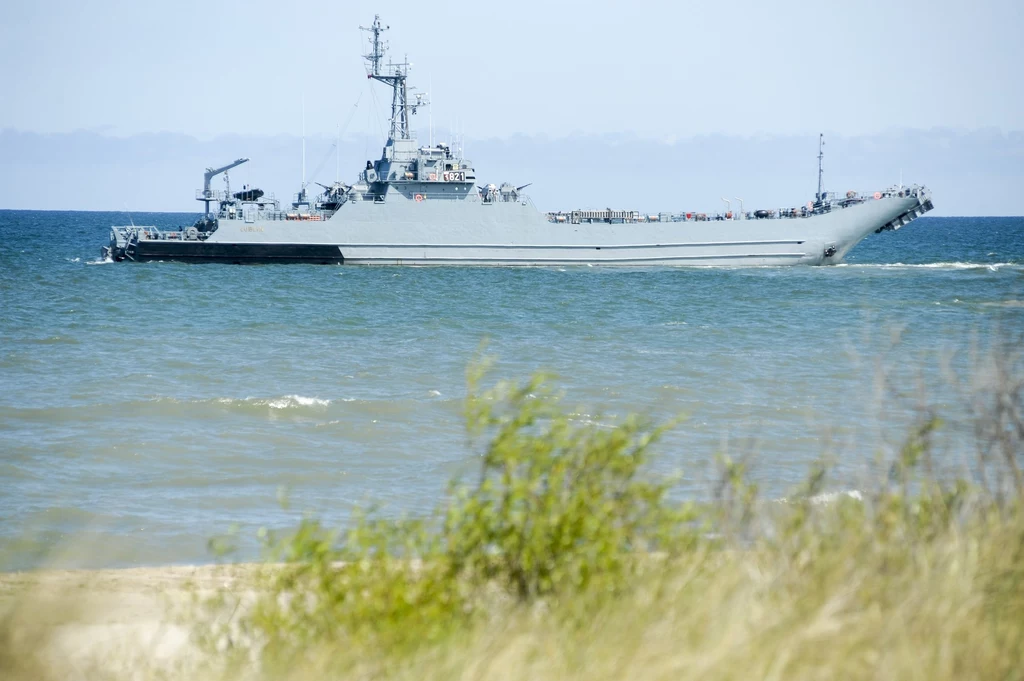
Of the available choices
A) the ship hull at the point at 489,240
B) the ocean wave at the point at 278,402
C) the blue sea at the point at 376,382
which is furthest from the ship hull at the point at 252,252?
the ocean wave at the point at 278,402

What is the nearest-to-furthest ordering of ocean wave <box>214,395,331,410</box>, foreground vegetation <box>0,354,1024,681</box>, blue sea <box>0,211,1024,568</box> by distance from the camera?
1. foreground vegetation <box>0,354,1024,681</box>
2. blue sea <box>0,211,1024,568</box>
3. ocean wave <box>214,395,331,410</box>

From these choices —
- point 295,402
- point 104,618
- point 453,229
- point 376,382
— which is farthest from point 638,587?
point 453,229

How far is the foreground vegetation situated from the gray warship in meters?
40.1

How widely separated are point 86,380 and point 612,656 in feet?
58.5

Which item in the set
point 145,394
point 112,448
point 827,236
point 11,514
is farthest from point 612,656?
point 827,236

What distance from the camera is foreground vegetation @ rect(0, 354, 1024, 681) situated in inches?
181

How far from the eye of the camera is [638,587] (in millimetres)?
5211

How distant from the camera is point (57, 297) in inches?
1390

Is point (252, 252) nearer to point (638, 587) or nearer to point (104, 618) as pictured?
point (104, 618)

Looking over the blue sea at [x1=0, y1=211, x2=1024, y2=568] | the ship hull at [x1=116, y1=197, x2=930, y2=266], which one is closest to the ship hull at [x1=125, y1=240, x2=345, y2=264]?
the ship hull at [x1=116, y1=197, x2=930, y2=266]

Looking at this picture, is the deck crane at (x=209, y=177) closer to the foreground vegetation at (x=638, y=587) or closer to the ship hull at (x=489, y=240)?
the ship hull at (x=489, y=240)

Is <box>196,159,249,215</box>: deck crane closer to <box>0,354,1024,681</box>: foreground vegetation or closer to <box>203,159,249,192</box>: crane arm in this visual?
<box>203,159,249,192</box>: crane arm

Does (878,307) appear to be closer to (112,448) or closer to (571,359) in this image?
(571,359)

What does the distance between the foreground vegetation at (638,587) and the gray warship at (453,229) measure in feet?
132
